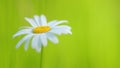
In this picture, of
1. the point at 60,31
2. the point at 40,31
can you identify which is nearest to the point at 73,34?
the point at 60,31

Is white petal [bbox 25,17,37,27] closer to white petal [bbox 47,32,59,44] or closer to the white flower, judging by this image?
the white flower

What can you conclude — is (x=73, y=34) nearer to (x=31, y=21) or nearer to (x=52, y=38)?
(x=52, y=38)

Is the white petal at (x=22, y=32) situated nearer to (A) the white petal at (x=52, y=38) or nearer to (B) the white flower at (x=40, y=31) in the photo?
(B) the white flower at (x=40, y=31)

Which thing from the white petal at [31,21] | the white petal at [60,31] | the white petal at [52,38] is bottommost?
the white petal at [52,38]

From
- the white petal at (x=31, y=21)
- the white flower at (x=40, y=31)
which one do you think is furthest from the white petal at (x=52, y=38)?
the white petal at (x=31, y=21)

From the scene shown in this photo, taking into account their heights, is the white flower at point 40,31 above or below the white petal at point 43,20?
below

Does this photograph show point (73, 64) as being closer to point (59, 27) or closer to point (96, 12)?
point (59, 27)
